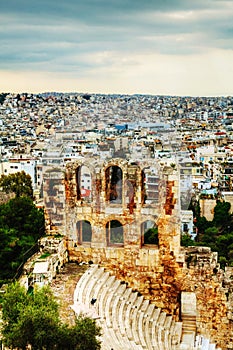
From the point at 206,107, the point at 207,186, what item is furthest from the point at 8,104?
the point at 207,186

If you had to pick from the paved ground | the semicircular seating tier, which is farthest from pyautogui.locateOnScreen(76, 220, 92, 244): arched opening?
the semicircular seating tier

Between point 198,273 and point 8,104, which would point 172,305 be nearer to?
point 198,273

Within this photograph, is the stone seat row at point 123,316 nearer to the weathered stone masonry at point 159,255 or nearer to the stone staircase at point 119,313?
the stone staircase at point 119,313

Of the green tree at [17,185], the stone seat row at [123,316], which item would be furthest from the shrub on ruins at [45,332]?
the green tree at [17,185]

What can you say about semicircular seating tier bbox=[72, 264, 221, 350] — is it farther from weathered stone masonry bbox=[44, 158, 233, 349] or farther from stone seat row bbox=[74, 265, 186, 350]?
weathered stone masonry bbox=[44, 158, 233, 349]

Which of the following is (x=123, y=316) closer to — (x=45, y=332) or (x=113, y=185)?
(x=45, y=332)

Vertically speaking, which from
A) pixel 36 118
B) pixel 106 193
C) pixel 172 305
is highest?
pixel 36 118

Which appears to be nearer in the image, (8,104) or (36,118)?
(36,118)

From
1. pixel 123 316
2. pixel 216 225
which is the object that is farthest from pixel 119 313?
pixel 216 225
